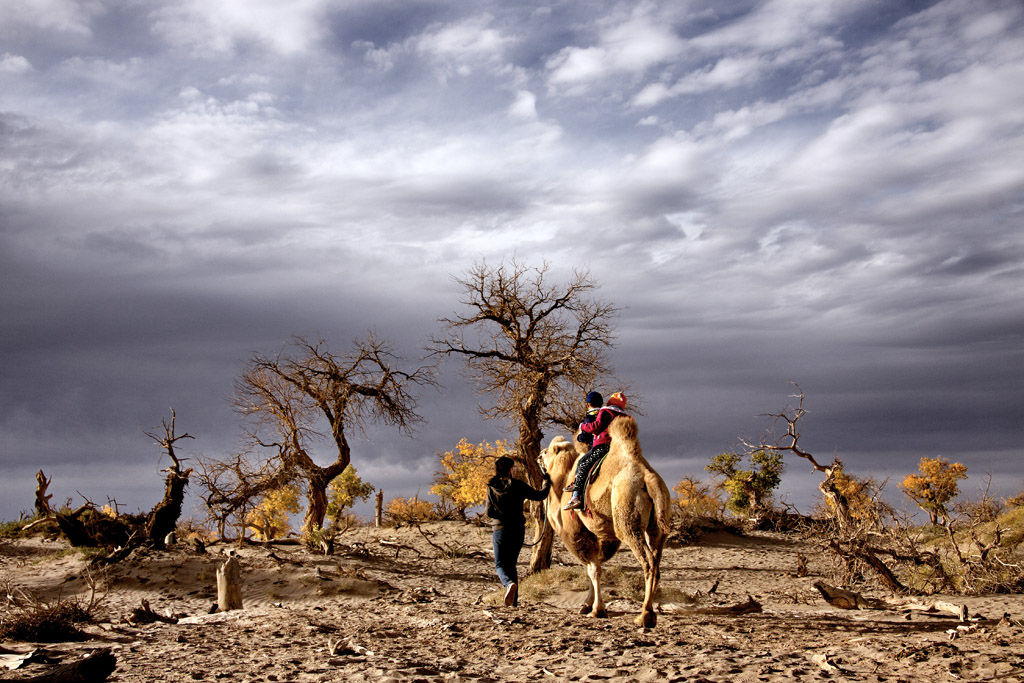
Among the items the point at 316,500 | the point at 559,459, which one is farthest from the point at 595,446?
the point at 316,500

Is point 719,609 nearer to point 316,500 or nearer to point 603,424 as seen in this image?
point 603,424

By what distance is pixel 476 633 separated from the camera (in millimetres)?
8734

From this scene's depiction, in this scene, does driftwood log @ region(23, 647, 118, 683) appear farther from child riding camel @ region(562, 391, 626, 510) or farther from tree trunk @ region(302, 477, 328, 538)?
tree trunk @ region(302, 477, 328, 538)

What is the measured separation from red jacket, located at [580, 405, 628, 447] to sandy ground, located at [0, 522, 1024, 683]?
2.31 metres

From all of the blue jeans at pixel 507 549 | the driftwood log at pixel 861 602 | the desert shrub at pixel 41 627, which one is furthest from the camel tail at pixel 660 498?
the desert shrub at pixel 41 627

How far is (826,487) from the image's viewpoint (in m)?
13.2

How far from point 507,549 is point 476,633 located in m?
2.30

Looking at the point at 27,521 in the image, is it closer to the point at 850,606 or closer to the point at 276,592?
the point at 276,592

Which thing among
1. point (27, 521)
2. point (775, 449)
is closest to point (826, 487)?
point (775, 449)

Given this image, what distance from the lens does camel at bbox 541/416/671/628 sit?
30.6 ft

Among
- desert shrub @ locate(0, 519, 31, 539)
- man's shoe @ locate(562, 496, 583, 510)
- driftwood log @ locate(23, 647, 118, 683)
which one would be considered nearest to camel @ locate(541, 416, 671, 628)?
man's shoe @ locate(562, 496, 583, 510)

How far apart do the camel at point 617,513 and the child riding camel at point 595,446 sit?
12 centimetres

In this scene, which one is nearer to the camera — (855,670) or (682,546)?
(855,670)

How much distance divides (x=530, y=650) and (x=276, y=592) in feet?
26.1
